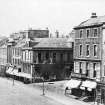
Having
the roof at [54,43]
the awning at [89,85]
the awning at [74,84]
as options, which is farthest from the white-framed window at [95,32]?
the roof at [54,43]

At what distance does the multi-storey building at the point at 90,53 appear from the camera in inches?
1791

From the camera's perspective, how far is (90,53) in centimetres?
4831

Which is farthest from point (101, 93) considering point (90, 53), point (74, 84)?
point (90, 53)

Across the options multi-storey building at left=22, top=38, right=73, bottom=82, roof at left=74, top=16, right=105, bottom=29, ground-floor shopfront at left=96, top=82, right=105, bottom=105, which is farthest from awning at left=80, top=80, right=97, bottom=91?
multi-storey building at left=22, top=38, right=73, bottom=82

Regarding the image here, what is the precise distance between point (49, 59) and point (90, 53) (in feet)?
77.5

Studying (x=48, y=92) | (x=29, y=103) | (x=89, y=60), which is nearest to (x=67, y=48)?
(x=48, y=92)

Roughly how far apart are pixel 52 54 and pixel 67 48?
3861 millimetres

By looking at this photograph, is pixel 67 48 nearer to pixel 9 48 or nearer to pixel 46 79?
pixel 46 79

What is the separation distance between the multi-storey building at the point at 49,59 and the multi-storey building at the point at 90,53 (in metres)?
18.6

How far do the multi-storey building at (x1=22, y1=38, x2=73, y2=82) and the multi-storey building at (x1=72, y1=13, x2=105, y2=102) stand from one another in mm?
18649

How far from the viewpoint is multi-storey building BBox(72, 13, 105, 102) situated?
149 feet

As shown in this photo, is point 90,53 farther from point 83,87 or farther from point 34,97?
point 34,97

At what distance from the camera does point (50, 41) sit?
73938mm

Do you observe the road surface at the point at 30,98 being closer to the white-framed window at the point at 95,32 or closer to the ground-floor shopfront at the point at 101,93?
Answer: the ground-floor shopfront at the point at 101,93
